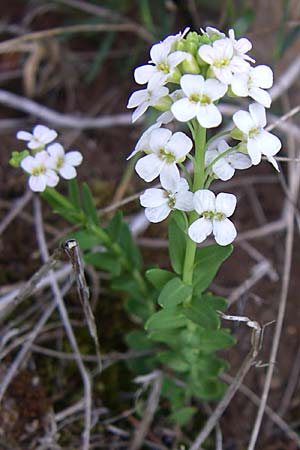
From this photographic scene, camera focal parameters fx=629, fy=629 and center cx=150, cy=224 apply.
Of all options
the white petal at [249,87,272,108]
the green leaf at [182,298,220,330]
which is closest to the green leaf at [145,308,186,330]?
the green leaf at [182,298,220,330]

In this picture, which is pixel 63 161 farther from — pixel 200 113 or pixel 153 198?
pixel 200 113

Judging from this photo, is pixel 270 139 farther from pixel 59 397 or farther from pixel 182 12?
pixel 182 12

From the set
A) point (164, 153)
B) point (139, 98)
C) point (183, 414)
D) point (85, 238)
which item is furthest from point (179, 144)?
point (183, 414)

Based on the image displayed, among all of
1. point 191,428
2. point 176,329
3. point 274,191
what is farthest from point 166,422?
point 274,191

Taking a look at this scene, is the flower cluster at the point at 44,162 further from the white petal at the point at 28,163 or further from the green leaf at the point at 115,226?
the green leaf at the point at 115,226

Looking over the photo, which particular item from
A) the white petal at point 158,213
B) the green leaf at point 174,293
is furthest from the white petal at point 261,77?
the green leaf at point 174,293

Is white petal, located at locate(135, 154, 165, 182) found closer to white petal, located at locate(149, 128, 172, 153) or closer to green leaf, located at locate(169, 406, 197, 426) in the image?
white petal, located at locate(149, 128, 172, 153)
